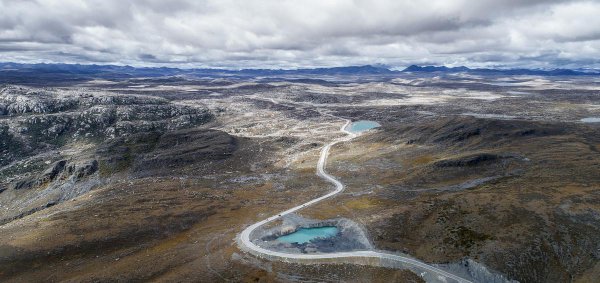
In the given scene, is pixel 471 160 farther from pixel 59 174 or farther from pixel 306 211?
pixel 59 174

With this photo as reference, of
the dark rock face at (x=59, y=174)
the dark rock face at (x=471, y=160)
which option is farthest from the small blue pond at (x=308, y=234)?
the dark rock face at (x=59, y=174)

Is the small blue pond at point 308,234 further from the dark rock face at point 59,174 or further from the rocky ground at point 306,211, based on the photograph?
the dark rock face at point 59,174

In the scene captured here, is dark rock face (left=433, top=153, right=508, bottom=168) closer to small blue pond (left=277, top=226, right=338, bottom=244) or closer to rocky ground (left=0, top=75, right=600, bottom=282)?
rocky ground (left=0, top=75, right=600, bottom=282)

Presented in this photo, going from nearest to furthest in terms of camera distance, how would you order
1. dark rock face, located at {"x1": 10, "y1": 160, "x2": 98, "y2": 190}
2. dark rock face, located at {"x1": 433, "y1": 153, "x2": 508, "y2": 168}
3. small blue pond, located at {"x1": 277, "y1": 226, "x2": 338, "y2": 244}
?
small blue pond, located at {"x1": 277, "y1": 226, "x2": 338, "y2": 244} → dark rock face, located at {"x1": 433, "y1": 153, "x2": 508, "y2": 168} → dark rock face, located at {"x1": 10, "y1": 160, "x2": 98, "y2": 190}

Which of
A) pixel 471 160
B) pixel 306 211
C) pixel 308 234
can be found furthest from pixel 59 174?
pixel 471 160

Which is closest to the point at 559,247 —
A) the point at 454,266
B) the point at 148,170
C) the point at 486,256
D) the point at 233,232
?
the point at 486,256

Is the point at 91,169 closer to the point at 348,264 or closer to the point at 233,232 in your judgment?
the point at 233,232

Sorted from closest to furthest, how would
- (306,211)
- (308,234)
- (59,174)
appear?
(308,234)
(306,211)
(59,174)

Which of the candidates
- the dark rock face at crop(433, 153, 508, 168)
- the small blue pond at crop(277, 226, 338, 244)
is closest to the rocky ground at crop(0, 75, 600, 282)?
the dark rock face at crop(433, 153, 508, 168)
